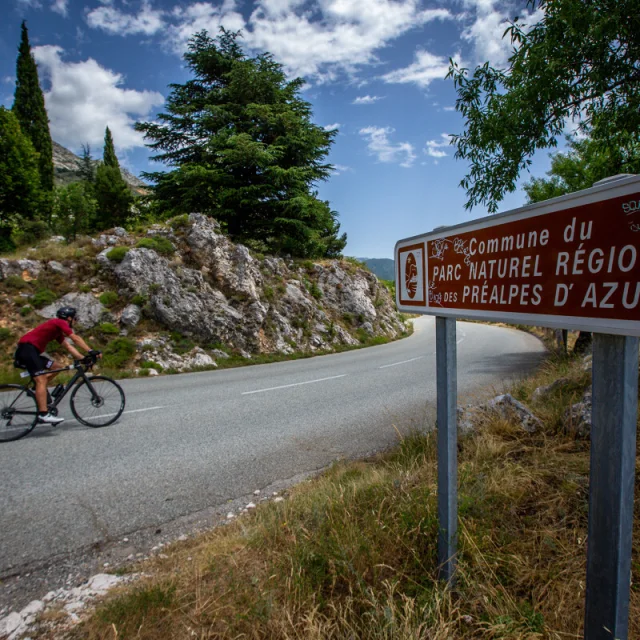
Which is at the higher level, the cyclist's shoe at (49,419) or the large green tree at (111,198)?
the large green tree at (111,198)

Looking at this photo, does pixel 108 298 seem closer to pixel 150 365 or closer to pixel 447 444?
pixel 150 365

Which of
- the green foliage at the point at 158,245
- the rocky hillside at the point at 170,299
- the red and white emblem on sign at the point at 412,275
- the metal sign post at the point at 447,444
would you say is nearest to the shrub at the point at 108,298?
the rocky hillside at the point at 170,299

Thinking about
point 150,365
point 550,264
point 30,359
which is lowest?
point 150,365

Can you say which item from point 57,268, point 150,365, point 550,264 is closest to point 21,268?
point 57,268

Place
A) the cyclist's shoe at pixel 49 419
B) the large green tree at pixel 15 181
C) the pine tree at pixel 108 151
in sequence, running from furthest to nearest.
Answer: the pine tree at pixel 108 151 → the large green tree at pixel 15 181 → the cyclist's shoe at pixel 49 419

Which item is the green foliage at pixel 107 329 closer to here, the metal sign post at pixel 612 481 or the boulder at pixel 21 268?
the boulder at pixel 21 268

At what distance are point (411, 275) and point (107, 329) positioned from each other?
37.9 ft

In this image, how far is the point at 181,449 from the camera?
16.9ft

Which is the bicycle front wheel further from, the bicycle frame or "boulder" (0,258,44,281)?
"boulder" (0,258,44,281)

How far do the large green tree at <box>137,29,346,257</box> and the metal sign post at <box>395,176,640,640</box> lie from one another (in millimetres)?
16194

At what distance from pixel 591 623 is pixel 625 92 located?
6.09 metres

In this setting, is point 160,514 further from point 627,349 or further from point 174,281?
point 174,281

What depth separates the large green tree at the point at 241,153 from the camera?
17.2 metres

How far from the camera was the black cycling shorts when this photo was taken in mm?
Result: 5945
